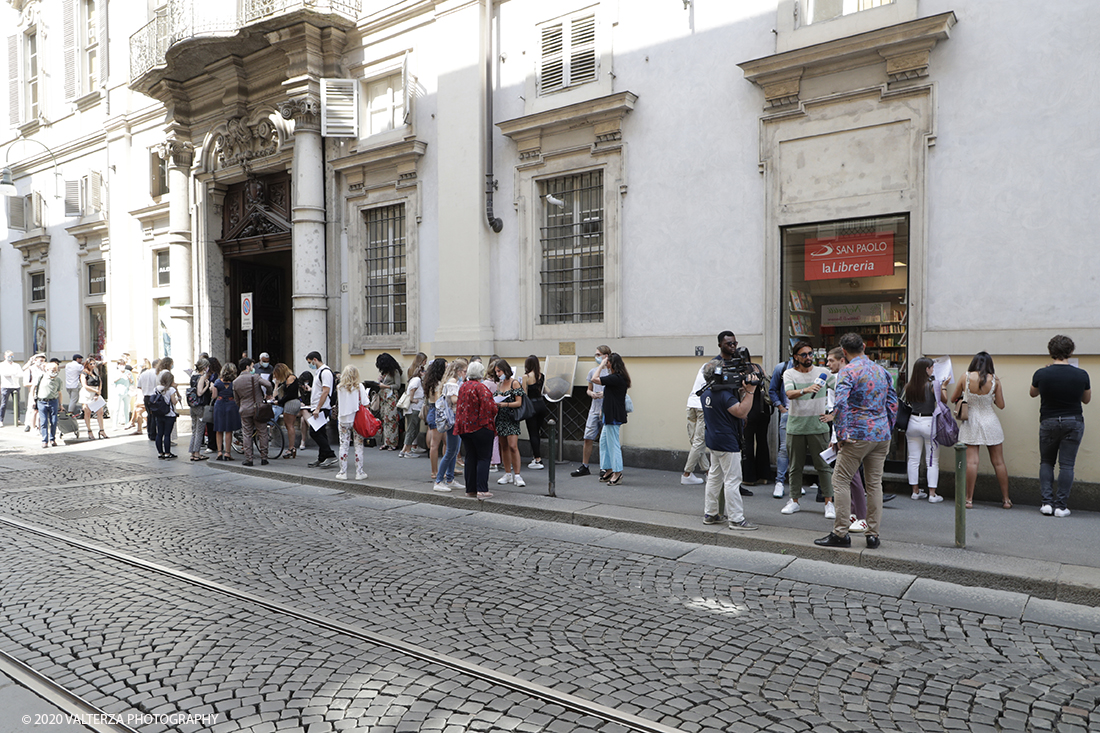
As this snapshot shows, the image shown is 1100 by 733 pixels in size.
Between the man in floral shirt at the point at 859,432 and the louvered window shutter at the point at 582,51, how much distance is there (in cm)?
716

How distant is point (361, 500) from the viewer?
927 centimetres

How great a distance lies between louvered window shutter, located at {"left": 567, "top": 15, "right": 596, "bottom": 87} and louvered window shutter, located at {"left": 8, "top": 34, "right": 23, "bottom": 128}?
2062 cm

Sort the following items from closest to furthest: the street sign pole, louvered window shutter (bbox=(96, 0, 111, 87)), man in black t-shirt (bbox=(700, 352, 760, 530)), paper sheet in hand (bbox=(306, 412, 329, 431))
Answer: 1. man in black t-shirt (bbox=(700, 352, 760, 530))
2. paper sheet in hand (bbox=(306, 412, 329, 431))
3. the street sign pole
4. louvered window shutter (bbox=(96, 0, 111, 87))

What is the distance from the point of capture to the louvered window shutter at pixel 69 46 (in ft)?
67.3

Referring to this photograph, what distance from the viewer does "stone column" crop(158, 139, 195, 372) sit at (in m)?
17.2

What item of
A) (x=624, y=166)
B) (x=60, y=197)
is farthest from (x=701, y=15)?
(x=60, y=197)

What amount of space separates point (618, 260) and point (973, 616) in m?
7.40

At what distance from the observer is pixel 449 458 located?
367 inches

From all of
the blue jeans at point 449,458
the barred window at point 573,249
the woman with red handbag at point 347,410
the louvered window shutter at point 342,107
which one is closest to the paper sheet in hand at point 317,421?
the woman with red handbag at point 347,410

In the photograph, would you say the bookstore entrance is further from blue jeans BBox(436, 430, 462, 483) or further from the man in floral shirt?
blue jeans BBox(436, 430, 462, 483)

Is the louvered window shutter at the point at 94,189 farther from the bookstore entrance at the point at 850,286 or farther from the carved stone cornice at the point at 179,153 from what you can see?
the bookstore entrance at the point at 850,286

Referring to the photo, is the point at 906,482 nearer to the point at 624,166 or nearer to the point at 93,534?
the point at 624,166

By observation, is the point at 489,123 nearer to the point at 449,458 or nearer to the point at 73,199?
the point at 449,458

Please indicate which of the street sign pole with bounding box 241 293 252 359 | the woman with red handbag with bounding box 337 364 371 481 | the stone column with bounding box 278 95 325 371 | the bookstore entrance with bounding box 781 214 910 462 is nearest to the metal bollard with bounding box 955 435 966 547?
the bookstore entrance with bounding box 781 214 910 462
